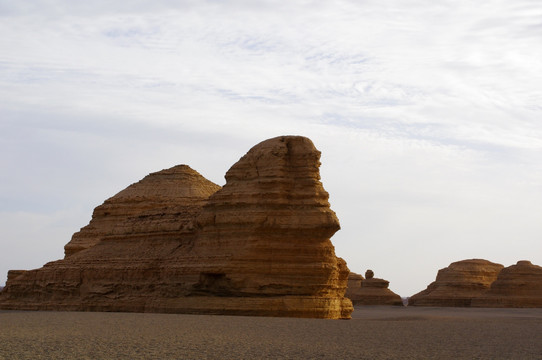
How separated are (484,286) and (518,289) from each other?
34.5ft

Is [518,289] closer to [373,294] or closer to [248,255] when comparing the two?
[373,294]

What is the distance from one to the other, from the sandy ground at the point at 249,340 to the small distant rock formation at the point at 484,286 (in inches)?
1994

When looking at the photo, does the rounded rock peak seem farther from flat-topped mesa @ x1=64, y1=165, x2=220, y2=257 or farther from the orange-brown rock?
the orange-brown rock

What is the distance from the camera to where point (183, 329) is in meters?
25.9

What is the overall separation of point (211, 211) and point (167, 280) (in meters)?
3.79

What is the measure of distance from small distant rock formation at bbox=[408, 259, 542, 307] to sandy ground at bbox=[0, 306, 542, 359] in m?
50.6

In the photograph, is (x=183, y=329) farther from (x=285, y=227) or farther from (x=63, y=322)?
(x=285, y=227)

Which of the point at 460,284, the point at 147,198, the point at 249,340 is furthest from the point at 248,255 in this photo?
the point at 460,284

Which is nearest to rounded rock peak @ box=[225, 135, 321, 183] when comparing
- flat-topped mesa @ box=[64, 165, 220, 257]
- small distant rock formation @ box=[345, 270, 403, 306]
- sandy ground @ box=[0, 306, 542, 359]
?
sandy ground @ box=[0, 306, 542, 359]

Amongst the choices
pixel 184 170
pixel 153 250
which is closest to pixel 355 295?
pixel 184 170

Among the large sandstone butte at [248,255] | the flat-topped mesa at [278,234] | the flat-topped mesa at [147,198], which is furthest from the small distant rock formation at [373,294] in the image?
the flat-topped mesa at [278,234]

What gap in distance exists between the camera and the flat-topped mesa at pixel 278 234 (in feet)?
117

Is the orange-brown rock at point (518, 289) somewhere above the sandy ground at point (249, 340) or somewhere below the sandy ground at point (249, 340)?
above

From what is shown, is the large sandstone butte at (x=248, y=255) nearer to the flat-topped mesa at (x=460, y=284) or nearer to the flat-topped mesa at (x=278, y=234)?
the flat-topped mesa at (x=278, y=234)
